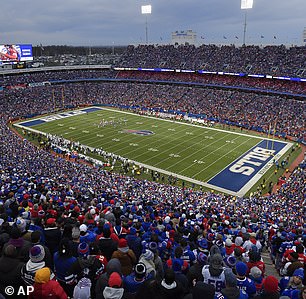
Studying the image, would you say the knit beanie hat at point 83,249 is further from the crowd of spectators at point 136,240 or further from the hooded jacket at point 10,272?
the hooded jacket at point 10,272

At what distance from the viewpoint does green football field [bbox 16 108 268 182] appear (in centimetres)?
3030

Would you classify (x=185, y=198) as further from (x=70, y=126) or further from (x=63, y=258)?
(x=70, y=126)

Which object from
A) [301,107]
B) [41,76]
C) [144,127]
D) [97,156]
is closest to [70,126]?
[144,127]

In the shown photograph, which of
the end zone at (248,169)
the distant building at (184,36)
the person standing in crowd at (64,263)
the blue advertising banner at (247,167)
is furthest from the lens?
the distant building at (184,36)

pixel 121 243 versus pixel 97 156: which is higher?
pixel 121 243

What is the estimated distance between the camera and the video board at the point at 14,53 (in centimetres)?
5572

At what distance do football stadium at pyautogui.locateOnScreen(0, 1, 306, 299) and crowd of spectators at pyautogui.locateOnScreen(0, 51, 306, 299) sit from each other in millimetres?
31

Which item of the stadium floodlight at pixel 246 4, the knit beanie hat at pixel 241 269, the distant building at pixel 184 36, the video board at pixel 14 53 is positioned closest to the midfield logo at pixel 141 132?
the video board at pixel 14 53

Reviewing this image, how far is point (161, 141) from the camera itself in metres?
37.3

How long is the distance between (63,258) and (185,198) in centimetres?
1533

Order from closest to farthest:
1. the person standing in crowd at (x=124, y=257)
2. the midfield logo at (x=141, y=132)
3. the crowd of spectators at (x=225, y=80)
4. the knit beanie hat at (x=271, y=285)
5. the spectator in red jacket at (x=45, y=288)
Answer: the spectator in red jacket at (x=45, y=288) → the knit beanie hat at (x=271, y=285) → the person standing in crowd at (x=124, y=257) → the midfield logo at (x=141, y=132) → the crowd of spectators at (x=225, y=80)

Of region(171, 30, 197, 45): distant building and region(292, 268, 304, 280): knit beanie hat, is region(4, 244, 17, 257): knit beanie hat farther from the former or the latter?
region(171, 30, 197, 45): distant building

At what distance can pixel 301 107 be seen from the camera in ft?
140

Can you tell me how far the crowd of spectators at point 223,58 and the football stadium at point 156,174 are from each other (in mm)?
302
